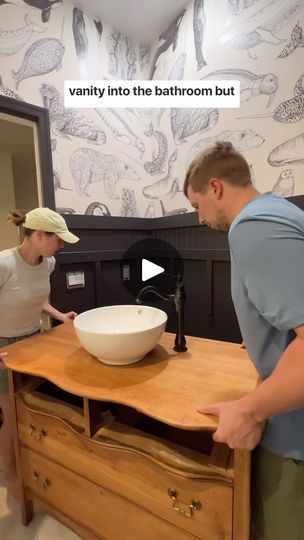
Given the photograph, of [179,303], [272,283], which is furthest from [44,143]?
[272,283]

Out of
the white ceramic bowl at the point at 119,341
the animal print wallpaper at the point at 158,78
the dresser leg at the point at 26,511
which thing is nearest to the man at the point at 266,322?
the white ceramic bowl at the point at 119,341

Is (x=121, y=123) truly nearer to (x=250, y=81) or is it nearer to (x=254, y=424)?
(x=250, y=81)

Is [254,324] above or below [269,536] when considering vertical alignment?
above

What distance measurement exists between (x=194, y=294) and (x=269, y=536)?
4.36 feet

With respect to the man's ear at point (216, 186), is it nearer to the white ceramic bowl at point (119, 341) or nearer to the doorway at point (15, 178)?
the white ceramic bowl at point (119, 341)

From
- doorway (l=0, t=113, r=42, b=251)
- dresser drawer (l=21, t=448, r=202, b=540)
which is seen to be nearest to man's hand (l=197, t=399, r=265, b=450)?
dresser drawer (l=21, t=448, r=202, b=540)

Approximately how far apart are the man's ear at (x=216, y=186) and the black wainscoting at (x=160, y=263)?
99 centimetres

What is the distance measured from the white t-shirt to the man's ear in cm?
103

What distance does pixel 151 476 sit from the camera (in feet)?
2.67

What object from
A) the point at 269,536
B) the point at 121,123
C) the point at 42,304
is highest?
the point at 121,123

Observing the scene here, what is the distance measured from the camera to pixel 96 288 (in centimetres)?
196

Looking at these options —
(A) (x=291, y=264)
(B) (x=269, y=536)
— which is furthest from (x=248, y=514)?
(A) (x=291, y=264)

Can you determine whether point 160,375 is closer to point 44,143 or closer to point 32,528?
point 32,528

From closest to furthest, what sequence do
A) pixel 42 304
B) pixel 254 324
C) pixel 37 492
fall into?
pixel 254 324 → pixel 37 492 → pixel 42 304
